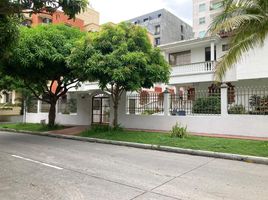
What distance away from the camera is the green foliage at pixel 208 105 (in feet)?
48.0

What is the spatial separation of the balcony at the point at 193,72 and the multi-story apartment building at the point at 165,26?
138 ft

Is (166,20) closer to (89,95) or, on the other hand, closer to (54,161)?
(89,95)

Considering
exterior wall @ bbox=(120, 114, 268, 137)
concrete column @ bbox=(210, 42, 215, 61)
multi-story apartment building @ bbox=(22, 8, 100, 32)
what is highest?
multi-story apartment building @ bbox=(22, 8, 100, 32)

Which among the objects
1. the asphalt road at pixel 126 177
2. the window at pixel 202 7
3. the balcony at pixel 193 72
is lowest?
the asphalt road at pixel 126 177

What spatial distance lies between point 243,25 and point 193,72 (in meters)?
12.9

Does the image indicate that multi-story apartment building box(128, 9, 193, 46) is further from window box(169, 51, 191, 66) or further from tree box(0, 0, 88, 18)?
tree box(0, 0, 88, 18)

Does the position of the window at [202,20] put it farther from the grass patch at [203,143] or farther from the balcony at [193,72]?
the grass patch at [203,143]

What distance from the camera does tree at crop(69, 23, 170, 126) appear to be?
13.3 meters

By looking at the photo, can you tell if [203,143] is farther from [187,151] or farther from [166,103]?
[166,103]

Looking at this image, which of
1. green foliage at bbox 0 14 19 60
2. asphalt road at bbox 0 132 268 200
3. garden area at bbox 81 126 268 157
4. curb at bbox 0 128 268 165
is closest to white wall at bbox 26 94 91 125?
curb at bbox 0 128 268 165

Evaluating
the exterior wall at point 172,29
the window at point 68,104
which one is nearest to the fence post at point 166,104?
the window at point 68,104

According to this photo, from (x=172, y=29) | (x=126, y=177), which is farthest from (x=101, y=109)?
(x=172, y=29)

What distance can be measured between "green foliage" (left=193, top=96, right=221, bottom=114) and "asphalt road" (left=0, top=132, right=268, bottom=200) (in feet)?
18.2

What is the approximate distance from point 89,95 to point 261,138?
1336 centimetres
